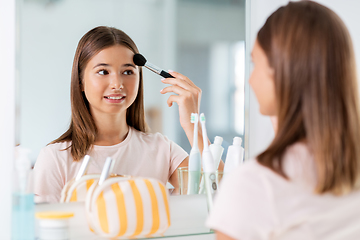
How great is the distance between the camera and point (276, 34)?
0.56 m

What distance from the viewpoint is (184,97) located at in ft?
2.97

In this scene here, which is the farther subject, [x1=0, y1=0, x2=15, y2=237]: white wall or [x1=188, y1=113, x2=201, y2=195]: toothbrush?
[x1=188, y1=113, x2=201, y2=195]: toothbrush

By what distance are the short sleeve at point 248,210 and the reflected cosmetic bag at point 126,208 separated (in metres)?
0.24

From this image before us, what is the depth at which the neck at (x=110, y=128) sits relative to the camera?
0.82 metres

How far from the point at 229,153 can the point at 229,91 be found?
164 mm

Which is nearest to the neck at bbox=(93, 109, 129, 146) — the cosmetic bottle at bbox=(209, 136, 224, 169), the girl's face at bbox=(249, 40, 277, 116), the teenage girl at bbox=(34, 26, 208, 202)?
the teenage girl at bbox=(34, 26, 208, 202)

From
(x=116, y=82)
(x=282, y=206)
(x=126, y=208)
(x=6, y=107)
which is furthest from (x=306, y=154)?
(x=6, y=107)

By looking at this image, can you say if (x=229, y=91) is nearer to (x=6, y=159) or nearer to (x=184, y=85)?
(x=184, y=85)

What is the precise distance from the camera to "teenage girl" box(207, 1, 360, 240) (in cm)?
49

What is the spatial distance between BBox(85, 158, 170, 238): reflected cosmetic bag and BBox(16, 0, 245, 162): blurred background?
17 cm

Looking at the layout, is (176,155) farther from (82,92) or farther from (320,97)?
(320,97)

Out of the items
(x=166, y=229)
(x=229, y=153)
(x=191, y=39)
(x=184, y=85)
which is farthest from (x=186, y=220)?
(x=191, y=39)

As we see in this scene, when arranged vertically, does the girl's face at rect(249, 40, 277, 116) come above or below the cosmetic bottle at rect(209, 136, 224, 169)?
above

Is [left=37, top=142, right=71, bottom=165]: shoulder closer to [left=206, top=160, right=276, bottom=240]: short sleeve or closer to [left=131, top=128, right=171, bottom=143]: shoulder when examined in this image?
[left=131, top=128, right=171, bottom=143]: shoulder
